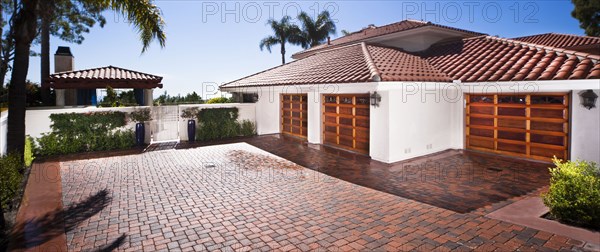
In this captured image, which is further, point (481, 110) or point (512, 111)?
point (481, 110)

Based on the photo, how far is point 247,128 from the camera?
1730 cm

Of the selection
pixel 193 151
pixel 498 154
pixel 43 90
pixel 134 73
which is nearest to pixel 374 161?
pixel 498 154

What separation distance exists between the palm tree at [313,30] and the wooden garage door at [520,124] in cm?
2749

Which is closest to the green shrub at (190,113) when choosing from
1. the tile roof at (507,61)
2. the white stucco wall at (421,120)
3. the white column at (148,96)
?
the white column at (148,96)

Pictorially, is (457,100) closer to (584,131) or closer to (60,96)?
(584,131)

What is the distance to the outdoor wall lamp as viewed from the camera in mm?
8781

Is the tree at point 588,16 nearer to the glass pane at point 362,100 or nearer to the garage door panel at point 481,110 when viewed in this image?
the garage door panel at point 481,110

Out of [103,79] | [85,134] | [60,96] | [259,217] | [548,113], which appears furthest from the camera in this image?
[60,96]

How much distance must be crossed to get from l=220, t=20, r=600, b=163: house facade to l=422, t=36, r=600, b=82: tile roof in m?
0.03

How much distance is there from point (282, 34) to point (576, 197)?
35049 millimetres

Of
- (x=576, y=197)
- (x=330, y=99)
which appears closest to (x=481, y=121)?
(x=330, y=99)

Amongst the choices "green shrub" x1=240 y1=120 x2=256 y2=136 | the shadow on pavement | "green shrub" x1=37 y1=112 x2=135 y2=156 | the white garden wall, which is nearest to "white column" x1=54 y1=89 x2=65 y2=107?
"green shrub" x1=37 y1=112 x2=135 y2=156

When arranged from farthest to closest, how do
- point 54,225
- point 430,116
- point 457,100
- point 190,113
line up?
1. point 190,113
2. point 457,100
3. point 430,116
4. point 54,225

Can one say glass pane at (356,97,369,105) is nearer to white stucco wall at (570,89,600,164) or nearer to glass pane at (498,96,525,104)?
glass pane at (498,96,525,104)
